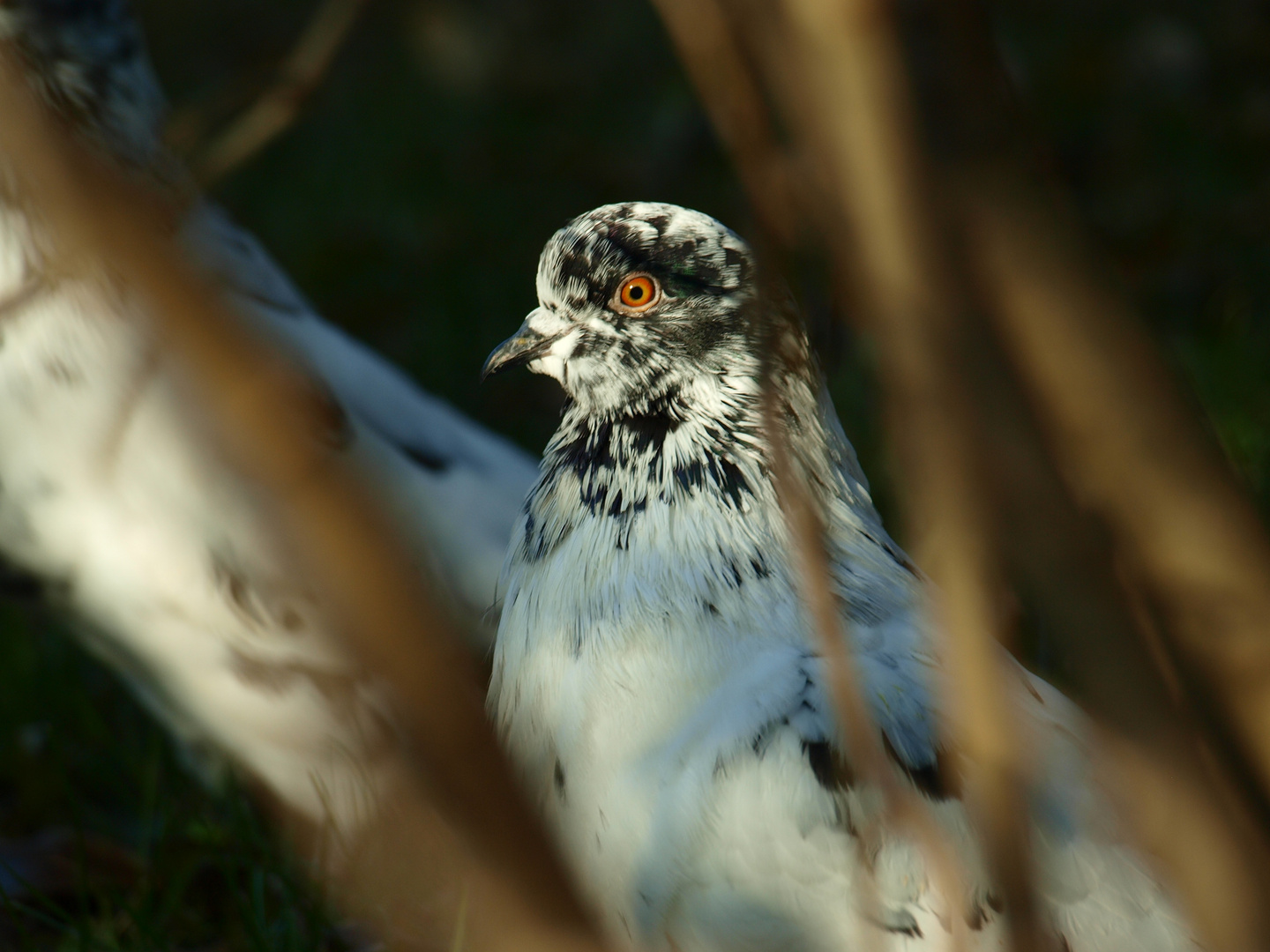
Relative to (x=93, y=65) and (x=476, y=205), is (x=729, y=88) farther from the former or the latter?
(x=476, y=205)

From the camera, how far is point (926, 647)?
4.86 feet

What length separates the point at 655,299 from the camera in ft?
5.65

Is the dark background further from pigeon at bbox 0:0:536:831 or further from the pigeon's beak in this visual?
the pigeon's beak

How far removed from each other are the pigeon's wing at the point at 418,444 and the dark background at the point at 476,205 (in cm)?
38

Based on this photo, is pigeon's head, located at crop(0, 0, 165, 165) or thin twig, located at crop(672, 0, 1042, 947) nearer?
thin twig, located at crop(672, 0, 1042, 947)

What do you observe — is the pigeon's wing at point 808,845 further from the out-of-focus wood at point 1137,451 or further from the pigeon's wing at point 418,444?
the pigeon's wing at point 418,444

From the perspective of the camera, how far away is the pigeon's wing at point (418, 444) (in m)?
2.45

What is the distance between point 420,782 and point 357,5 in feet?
2.12

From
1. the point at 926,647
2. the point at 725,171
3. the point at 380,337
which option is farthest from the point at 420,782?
the point at 725,171

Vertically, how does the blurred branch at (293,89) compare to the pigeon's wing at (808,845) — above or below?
above

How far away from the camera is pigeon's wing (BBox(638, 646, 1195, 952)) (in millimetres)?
1341

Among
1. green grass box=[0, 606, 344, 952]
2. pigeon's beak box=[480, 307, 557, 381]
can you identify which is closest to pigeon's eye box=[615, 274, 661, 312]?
pigeon's beak box=[480, 307, 557, 381]

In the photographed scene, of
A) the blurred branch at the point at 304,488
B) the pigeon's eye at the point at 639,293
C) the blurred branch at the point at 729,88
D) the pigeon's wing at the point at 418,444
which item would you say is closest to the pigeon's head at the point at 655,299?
the pigeon's eye at the point at 639,293

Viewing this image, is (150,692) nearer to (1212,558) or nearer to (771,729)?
(771,729)
